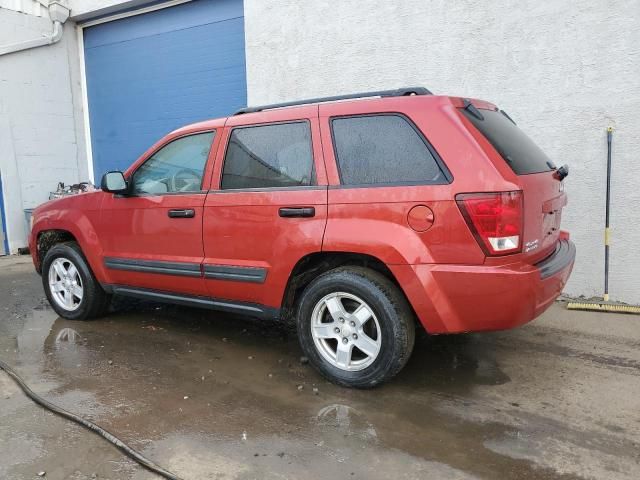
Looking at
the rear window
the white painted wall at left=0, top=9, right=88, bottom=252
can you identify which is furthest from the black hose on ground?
the white painted wall at left=0, top=9, right=88, bottom=252

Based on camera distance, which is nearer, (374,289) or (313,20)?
(374,289)

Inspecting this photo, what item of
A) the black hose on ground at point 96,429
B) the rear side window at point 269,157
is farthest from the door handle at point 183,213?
the black hose on ground at point 96,429

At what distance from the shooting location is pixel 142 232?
4.32m

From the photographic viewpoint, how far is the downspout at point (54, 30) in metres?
8.98

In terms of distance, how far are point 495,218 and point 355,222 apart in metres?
0.83

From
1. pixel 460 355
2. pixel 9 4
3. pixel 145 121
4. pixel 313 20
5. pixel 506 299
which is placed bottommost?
pixel 460 355

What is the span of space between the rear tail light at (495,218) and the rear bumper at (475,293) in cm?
13

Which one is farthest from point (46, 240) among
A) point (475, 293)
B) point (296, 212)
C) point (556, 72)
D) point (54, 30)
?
point (54, 30)

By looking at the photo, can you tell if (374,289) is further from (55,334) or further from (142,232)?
(55,334)

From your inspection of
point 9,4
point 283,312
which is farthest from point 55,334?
point 9,4

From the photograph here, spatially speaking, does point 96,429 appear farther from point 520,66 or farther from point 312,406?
point 520,66

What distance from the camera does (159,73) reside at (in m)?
8.85

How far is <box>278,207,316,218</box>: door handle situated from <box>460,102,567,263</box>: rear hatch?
1121 mm

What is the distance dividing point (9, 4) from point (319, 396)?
906 centimetres
